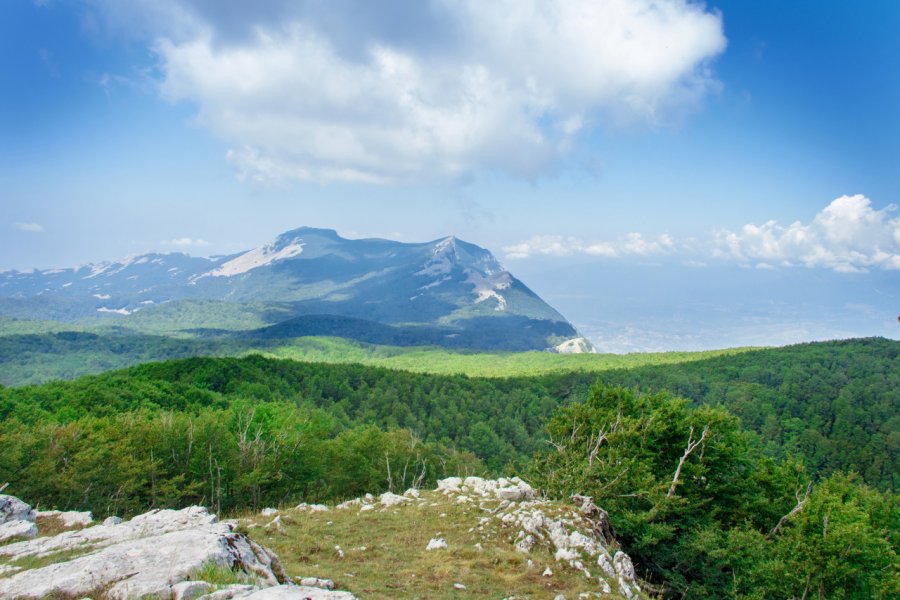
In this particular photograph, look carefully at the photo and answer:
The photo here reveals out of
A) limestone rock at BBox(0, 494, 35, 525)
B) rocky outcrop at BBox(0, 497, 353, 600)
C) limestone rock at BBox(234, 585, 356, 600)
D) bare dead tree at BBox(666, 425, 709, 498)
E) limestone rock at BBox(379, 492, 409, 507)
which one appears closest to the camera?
limestone rock at BBox(234, 585, 356, 600)

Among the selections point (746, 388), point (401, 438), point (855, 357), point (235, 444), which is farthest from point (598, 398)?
point (855, 357)

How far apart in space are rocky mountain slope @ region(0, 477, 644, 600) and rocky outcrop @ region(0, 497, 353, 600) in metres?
0.03

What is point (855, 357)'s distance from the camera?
178 metres

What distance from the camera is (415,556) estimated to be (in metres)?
19.7

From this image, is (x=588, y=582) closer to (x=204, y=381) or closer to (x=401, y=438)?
(x=401, y=438)

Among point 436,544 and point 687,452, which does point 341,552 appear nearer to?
point 436,544

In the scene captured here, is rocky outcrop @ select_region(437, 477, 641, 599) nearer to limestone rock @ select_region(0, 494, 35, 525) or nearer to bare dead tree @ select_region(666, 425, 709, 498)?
bare dead tree @ select_region(666, 425, 709, 498)

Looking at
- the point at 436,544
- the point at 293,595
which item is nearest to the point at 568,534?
the point at 436,544

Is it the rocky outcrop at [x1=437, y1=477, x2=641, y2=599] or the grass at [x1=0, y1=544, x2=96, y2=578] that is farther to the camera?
the rocky outcrop at [x1=437, y1=477, x2=641, y2=599]

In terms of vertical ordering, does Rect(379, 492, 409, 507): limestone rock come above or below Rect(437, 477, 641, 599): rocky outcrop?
below

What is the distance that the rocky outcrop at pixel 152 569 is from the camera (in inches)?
403

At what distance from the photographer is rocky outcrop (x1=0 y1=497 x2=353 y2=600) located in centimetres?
1024

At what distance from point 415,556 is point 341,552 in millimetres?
3038

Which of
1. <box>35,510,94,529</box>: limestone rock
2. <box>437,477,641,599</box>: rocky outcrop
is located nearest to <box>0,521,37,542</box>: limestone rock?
<box>35,510,94,529</box>: limestone rock
